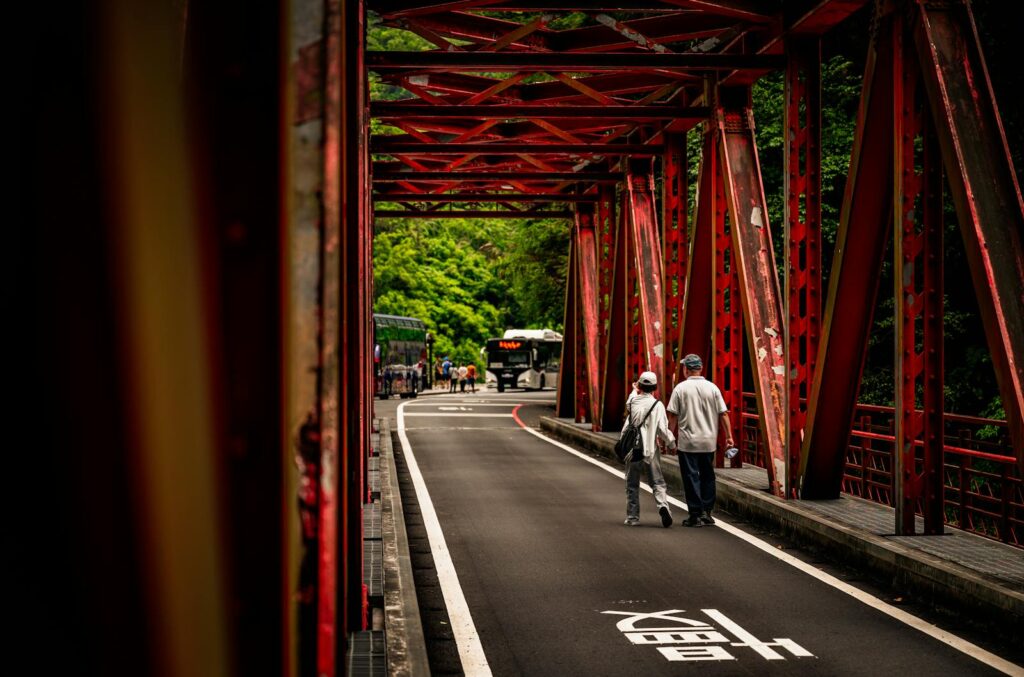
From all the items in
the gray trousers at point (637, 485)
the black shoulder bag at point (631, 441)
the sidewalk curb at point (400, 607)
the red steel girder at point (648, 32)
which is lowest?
the sidewalk curb at point (400, 607)

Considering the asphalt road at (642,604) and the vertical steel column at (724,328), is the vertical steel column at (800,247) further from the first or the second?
the vertical steel column at (724,328)

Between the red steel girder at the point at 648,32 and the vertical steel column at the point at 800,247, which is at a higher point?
the red steel girder at the point at 648,32

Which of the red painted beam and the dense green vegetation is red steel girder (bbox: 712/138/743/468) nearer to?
the dense green vegetation

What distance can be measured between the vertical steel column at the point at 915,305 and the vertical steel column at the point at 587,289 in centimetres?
1762

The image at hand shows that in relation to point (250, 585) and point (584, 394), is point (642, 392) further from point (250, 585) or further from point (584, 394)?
point (584, 394)

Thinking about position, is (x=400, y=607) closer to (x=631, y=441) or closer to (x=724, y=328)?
(x=631, y=441)

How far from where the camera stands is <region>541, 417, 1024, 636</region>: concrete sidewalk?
24.7ft

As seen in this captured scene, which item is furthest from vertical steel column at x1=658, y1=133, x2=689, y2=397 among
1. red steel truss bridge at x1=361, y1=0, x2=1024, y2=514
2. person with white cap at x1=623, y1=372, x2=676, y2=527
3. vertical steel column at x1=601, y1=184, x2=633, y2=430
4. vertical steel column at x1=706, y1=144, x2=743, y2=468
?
person with white cap at x1=623, y1=372, x2=676, y2=527

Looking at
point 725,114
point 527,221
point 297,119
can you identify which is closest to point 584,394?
point 527,221

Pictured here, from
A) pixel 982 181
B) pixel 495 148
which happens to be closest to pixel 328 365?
pixel 982 181

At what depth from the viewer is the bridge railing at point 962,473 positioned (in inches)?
408

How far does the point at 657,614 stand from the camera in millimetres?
8227

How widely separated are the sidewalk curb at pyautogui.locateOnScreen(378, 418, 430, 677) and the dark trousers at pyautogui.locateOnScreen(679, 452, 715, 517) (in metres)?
3.06

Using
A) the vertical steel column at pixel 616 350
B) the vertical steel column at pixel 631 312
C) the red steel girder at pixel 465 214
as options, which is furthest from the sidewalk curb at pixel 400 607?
the red steel girder at pixel 465 214
